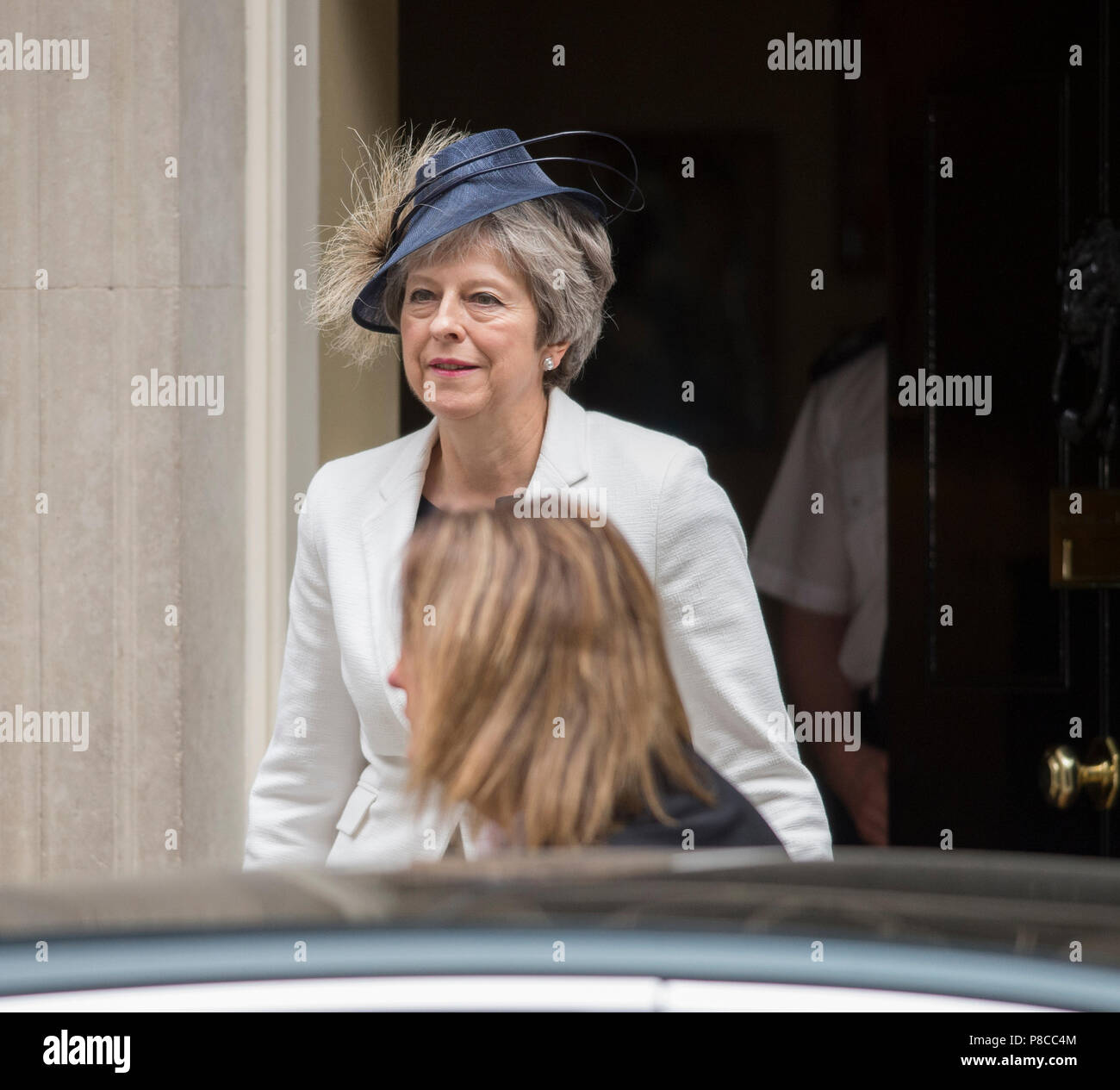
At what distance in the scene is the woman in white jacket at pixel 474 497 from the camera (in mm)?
2359

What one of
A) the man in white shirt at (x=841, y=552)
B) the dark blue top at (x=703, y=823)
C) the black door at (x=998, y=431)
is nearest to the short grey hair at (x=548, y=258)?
the dark blue top at (x=703, y=823)

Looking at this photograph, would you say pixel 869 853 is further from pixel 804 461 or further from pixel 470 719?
pixel 804 461

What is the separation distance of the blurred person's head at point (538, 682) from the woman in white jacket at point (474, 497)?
16.8 inches

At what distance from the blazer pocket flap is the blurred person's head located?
0.54m

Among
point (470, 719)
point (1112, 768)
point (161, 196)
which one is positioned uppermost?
point (161, 196)

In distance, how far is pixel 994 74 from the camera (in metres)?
3.60

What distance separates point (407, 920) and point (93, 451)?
2.61 meters

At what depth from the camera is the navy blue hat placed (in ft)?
8.55

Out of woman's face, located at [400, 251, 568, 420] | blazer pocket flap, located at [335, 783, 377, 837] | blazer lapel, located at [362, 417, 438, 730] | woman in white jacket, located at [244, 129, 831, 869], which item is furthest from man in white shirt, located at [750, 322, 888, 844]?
blazer pocket flap, located at [335, 783, 377, 837]

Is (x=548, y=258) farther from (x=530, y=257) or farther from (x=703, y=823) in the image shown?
(x=703, y=823)

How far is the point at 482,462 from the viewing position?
2.60 metres

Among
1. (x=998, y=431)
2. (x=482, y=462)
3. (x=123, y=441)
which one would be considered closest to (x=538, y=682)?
(x=482, y=462)

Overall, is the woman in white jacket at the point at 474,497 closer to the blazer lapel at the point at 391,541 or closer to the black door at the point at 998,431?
the blazer lapel at the point at 391,541
